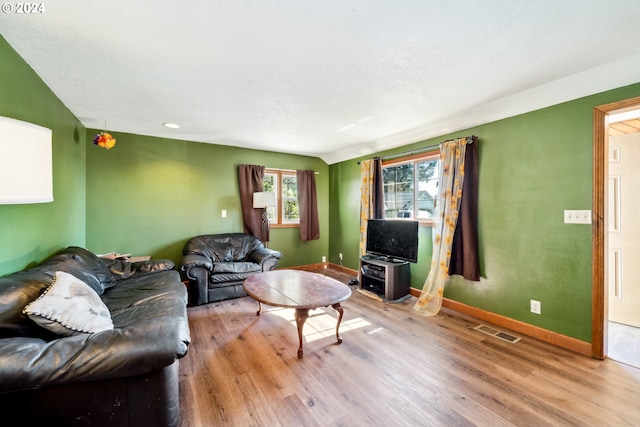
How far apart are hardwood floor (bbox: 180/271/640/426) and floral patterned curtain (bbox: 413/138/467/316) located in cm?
42

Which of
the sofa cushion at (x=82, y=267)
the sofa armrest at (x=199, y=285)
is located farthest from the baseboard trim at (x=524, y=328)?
the sofa cushion at (x=82, y=267)

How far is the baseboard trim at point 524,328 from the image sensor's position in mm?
2287

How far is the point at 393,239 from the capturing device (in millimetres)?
3748

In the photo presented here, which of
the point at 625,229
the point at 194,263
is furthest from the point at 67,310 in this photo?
the point at 625,229

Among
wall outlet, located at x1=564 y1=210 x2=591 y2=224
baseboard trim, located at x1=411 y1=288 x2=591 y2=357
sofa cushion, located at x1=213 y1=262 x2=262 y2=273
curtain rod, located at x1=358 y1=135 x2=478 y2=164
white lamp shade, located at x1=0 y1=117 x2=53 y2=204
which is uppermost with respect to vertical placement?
curtain rod, located at x1=358 y1=135 x2=478 y2=164

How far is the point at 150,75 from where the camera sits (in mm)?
2143

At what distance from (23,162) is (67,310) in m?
0.84

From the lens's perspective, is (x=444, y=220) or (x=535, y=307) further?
(x=444, y=220)

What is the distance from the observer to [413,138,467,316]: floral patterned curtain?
3094mm

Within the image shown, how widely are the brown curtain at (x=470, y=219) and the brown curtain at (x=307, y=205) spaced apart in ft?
9.18

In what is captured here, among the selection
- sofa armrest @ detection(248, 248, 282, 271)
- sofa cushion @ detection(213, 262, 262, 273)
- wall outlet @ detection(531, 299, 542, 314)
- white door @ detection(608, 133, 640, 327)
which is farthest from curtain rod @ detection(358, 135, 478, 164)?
sofa cushion @ detection(213, 262, 262, 273)

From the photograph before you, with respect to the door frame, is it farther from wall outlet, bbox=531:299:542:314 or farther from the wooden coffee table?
the wooden coffee table

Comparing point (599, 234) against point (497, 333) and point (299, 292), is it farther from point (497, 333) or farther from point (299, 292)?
point (299, 292)

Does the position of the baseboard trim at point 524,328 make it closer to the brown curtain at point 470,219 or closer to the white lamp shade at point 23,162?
the brown curtain at point 470,219
